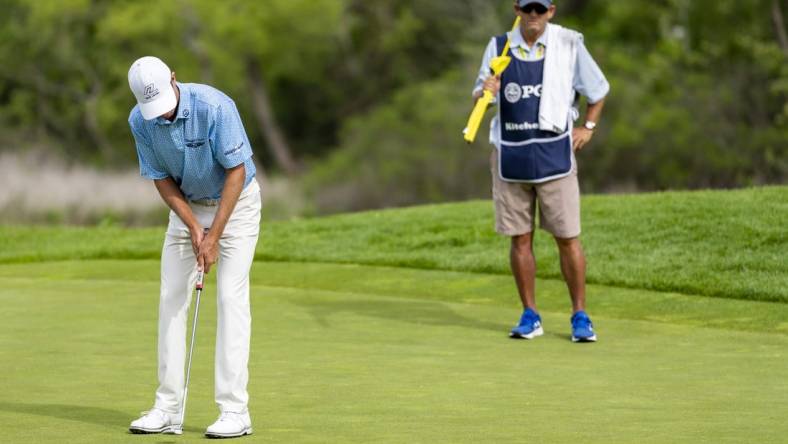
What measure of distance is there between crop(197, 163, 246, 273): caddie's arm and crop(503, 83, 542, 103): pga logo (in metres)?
3.38

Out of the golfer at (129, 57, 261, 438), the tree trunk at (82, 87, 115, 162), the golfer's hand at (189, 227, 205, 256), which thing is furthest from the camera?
the tree trunk at (82, 87, 115, 162)

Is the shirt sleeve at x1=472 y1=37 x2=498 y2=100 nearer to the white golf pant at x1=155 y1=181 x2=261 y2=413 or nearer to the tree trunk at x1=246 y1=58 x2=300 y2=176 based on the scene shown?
the white golf pant at x1=155 y1=181 x2=261 y2=413

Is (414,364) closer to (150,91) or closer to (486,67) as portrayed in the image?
(486,67)

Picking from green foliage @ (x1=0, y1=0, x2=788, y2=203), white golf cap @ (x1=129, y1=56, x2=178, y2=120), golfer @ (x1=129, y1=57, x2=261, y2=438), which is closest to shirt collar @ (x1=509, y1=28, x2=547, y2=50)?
golfer @ (x1=129, y1=57, x2=261, y2=438)

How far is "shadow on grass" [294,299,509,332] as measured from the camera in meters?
10.3

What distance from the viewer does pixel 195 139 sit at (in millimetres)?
6543

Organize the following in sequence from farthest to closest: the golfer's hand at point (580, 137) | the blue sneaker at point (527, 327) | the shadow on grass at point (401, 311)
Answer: the shadow on grass at point (401, 311) → the golfer's hand at point (580, 137) → the blue sneaker at point (527, 327)

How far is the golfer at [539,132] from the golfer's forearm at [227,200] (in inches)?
128

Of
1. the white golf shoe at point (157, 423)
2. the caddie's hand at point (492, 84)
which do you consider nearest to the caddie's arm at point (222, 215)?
the white golf shoe at point (157, 423)

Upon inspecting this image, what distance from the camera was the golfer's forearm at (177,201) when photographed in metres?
6.68

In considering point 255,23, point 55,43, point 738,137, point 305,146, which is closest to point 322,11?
point 255,23

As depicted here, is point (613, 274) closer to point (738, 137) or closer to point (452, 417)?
point (452, 417)

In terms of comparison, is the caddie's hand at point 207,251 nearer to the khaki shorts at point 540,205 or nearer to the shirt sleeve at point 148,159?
the shirt sleeve at point 148,159

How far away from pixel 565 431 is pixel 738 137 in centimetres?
3397
